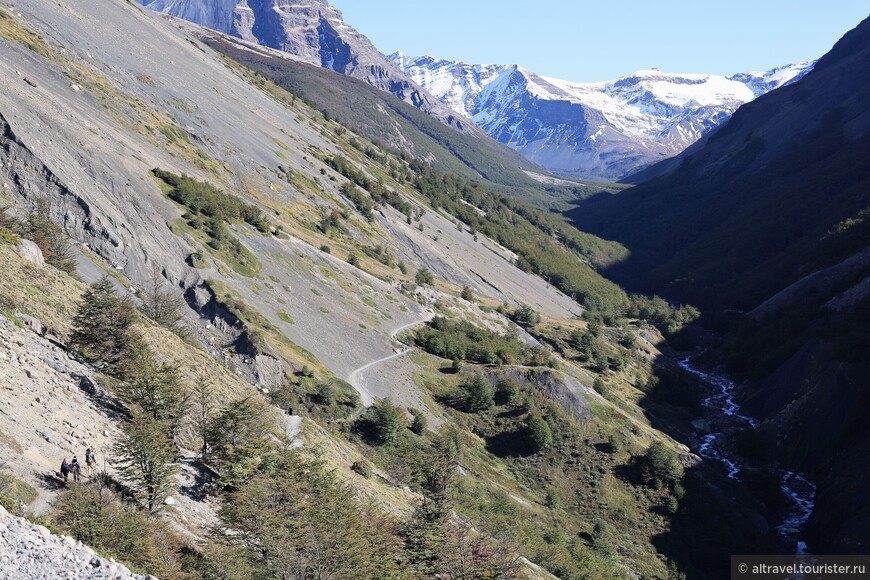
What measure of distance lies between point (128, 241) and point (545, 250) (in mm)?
129914

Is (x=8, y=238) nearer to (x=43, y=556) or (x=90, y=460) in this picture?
(x=90, y=460)

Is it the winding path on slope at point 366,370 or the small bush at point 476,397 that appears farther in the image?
the small bush at point 476,397

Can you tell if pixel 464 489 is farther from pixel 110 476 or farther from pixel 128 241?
pixel 128 241

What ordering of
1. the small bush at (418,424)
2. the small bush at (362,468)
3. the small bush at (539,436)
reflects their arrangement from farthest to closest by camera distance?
the small bush at (539,436) < the small bush at (418,424) < the small bush at (362,468)

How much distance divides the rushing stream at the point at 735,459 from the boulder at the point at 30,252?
68030mm

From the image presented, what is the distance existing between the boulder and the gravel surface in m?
25.2

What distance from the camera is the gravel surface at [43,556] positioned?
51.1 feet

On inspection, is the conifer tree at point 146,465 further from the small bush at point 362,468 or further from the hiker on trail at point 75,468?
the small bush at point 362,468

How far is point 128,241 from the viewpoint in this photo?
56312 millimetres

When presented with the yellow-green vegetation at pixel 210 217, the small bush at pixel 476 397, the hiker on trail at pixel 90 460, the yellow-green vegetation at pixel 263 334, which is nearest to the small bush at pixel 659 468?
the small bush at pixel 476 397

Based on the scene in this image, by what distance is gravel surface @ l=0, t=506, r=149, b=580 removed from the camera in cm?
1556

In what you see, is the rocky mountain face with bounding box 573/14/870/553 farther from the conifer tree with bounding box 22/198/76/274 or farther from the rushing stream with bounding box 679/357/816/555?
the conifer tree with bounding box 22/198/76/274

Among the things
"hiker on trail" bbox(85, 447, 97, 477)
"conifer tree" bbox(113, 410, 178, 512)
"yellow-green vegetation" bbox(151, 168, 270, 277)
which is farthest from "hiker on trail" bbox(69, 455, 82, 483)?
"yellow-green vegetation" bbox(151, 168, 270, 277)

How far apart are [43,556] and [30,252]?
91.4 feet
